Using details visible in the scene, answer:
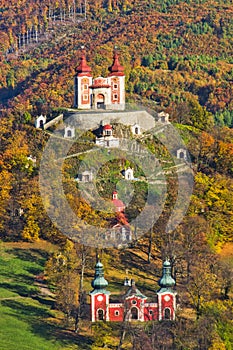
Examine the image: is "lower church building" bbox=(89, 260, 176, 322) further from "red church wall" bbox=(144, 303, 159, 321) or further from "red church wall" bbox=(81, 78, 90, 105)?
"red church wall" bbox=(81, 78, 90, 105)

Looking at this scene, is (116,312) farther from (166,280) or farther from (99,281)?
(166,280)

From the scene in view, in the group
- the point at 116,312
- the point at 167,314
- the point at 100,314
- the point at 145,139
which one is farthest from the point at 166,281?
the point at 145,139

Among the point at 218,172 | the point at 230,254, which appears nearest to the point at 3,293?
the point at 230,254

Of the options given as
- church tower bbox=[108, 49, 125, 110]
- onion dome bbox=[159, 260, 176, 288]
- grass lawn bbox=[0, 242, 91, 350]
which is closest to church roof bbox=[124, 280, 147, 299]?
onion dome bbox=[159, 260, 176, 288]

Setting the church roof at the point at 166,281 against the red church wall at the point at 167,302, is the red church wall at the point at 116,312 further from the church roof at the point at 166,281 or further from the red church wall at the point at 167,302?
the church roof at the point at 166,281

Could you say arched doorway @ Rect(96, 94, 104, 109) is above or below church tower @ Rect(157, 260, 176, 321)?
above

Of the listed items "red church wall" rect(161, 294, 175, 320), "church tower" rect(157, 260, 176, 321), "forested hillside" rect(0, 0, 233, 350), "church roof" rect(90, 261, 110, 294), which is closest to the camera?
"church tower" rect(157, 260, 176, 321)

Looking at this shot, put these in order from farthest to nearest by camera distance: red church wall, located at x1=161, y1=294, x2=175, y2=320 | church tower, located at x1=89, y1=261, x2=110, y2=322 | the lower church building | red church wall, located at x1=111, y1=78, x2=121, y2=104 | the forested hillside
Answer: red church wall, located at x1=111, y1=78, x2=121, y2=104 → the forested hillside → church tower, located at x1=89, y1=261, x2=110, y2=322 → red church wall, located at x1=161, y1=294, x2=175, y2=320 → the lower church building

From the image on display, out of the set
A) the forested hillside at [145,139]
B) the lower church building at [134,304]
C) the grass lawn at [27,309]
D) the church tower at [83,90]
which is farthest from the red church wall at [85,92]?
the lower church building at [134,304]
